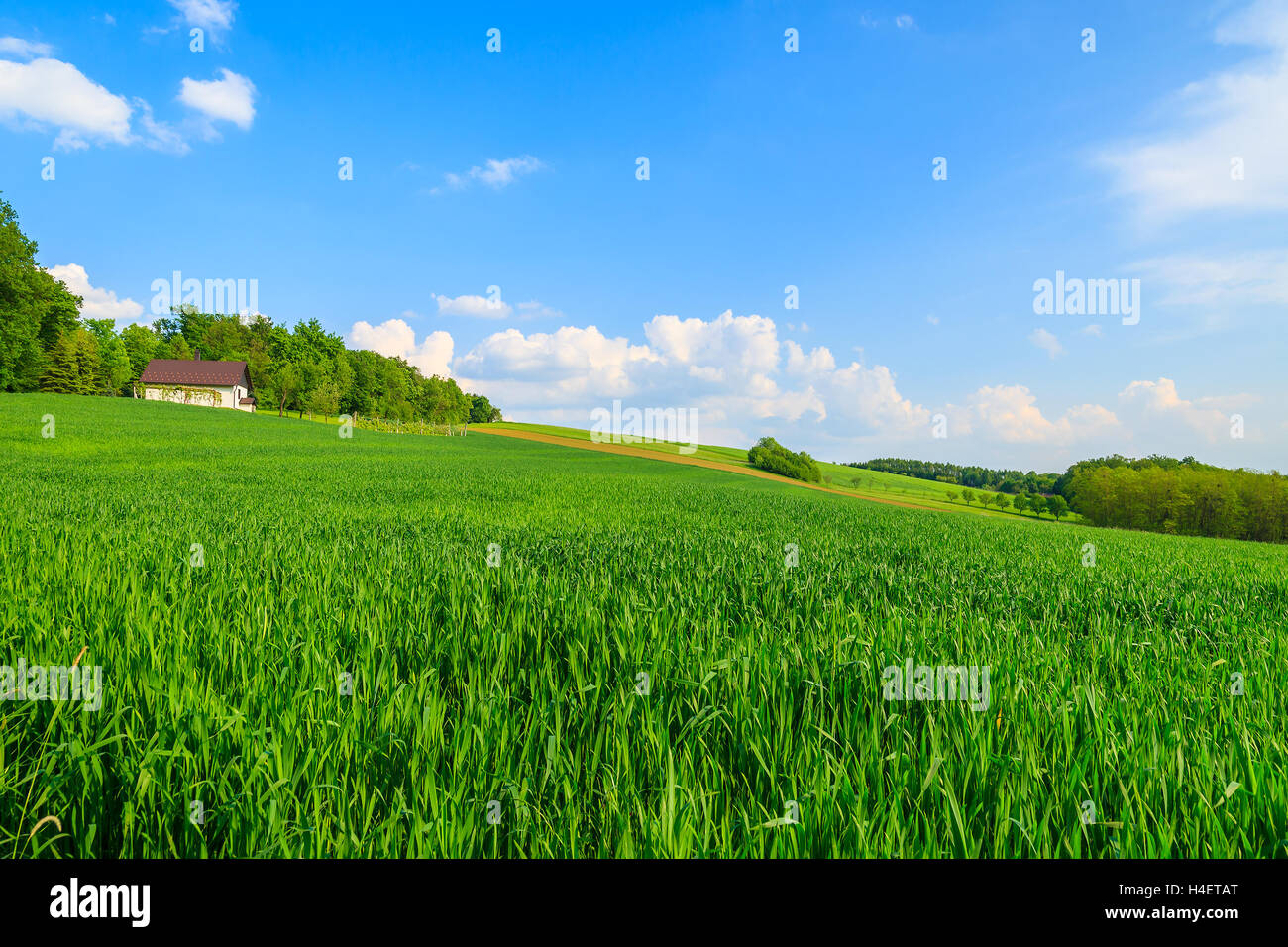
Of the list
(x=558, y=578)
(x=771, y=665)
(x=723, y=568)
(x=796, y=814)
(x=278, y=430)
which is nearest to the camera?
(x=796, y=814)

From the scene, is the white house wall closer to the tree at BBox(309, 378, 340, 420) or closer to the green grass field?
the tree at BBox(309, 378, 340, 420)

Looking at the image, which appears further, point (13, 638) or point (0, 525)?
point (0, 525)

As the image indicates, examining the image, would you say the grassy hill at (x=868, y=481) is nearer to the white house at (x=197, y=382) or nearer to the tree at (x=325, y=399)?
the tree at (x=325, y=399)

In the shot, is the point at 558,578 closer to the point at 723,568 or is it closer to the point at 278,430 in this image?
the point at 723,568

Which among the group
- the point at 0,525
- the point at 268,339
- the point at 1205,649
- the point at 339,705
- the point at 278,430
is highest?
the point at 268,339

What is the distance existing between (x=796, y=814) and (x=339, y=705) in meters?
1.99

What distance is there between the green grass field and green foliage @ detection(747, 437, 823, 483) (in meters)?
68.8

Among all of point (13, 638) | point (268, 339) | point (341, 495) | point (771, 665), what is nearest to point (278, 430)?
point (341, 495)

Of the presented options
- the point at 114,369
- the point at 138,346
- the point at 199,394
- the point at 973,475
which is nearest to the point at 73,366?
the point at 114,369

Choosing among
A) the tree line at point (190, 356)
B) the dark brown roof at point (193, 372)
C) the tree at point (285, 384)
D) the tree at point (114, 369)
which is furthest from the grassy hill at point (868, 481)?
the tree at point (114, 369)

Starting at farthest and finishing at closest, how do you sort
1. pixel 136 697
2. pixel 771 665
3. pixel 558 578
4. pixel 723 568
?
pixel 723 568 → pixel 558 578 → pixel 771 665 → pixel 136 697

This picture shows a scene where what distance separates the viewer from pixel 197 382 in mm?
85875

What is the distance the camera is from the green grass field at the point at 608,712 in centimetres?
181

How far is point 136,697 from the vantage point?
2480 millimetres
